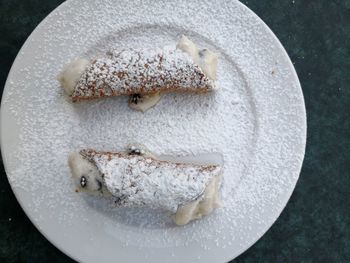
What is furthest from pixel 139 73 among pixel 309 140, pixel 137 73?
pixel 309 140

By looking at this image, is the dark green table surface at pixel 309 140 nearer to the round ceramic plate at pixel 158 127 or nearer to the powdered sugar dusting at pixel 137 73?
the round ceramic plate at pixel 158 127

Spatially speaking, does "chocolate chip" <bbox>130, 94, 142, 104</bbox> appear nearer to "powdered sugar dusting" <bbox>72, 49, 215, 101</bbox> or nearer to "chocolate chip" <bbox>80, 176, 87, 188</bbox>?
"powdered sugar dusting" <bbox>72, 49, 215, 101</bbox>

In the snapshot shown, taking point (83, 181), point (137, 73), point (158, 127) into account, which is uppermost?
point (137, 73)

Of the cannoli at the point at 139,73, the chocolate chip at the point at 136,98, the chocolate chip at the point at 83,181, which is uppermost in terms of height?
the cannoli at the point at 139,73

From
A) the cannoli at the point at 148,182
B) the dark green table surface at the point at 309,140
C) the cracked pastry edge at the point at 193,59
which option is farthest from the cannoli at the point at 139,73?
the dark green table surface at the point at 309,140

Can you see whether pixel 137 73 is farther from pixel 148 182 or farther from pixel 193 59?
pixel 148 182

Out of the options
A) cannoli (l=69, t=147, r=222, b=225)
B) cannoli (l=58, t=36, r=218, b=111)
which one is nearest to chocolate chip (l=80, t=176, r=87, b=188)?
cannoli (l=69, t=147, r=222, b=225)
